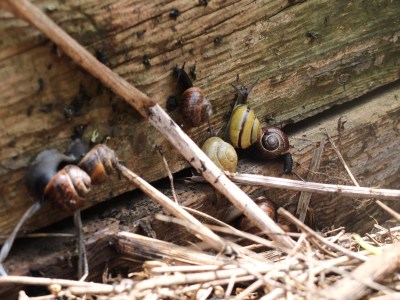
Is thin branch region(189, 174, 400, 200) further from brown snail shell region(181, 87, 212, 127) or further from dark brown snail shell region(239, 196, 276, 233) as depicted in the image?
brown snail shell region(181, 87, 212, 127)

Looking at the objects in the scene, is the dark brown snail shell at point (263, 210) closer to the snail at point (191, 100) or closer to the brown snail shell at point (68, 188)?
the snail at point (191, 100)

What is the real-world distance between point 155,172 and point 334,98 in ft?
3.99

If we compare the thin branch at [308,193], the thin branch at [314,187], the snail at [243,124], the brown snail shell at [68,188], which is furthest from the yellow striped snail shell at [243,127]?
the brown snail shell at [68,188]

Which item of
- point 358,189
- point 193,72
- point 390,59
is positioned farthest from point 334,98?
point 193,72

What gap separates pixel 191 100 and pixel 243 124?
44 centimetres

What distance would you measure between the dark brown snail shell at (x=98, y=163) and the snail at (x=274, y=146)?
99 centimetres

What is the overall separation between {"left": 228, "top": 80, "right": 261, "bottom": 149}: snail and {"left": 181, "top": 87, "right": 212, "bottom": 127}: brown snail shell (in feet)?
0.65

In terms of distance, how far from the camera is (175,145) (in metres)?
2.36

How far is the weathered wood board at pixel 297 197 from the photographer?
221 centimetres

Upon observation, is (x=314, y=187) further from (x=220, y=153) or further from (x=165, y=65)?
(x=165, y=65)

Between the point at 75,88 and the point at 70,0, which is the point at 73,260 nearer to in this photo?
the point at 75,88

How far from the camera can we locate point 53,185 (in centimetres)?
202

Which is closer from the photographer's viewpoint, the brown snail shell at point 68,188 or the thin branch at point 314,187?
the brown snail shell at point 68,188

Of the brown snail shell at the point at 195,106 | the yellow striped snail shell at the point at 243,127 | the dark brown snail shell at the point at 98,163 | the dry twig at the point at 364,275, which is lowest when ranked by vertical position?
the dry twig at the point at 364,275
